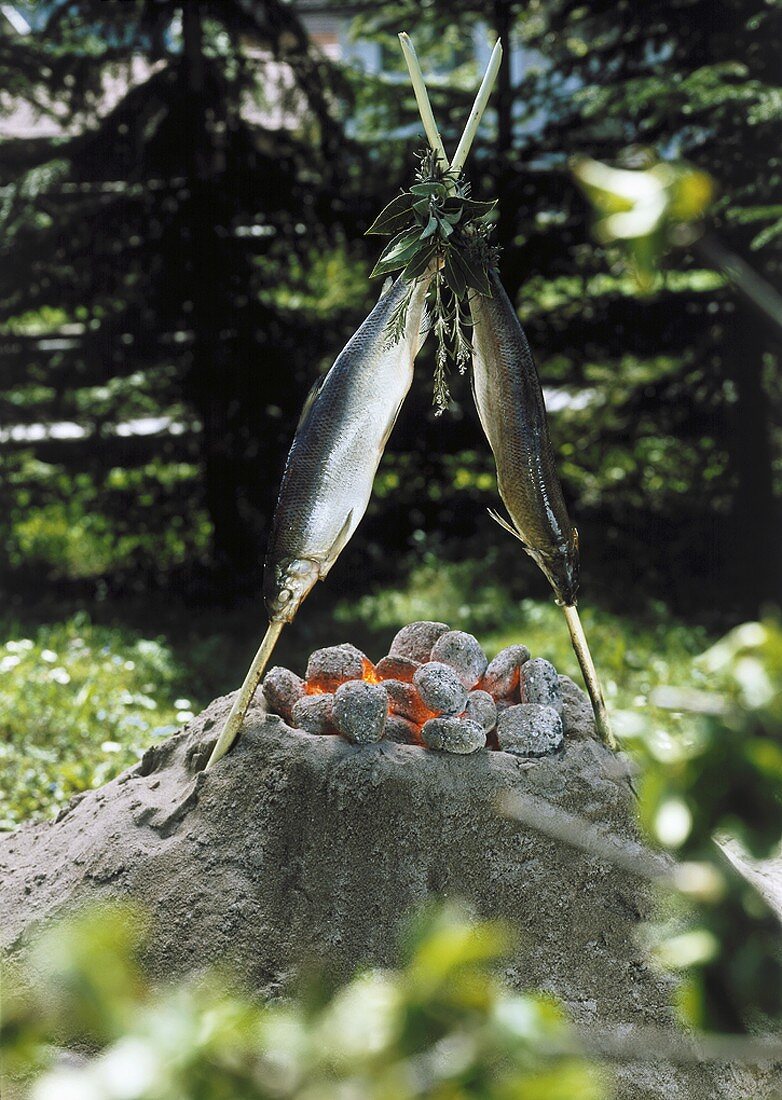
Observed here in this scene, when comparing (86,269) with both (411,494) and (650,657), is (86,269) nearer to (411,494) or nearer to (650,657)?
(411,494)

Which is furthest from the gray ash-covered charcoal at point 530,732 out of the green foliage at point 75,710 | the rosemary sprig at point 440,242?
the green foliage at point 75,710

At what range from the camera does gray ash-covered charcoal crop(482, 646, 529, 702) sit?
2.66m

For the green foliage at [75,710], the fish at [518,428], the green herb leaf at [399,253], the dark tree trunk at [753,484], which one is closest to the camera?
the green herb leaf at [399,253]

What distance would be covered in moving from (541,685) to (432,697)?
276 mm

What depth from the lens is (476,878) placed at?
90.4 inches

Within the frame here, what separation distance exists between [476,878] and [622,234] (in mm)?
1760

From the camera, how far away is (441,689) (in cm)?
245

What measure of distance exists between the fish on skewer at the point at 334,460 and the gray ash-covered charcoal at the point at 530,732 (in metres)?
0.49

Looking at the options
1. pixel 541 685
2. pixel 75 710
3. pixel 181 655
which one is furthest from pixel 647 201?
pixel 181 655

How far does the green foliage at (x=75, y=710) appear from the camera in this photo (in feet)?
12.5

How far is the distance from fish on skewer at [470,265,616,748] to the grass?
1280mm

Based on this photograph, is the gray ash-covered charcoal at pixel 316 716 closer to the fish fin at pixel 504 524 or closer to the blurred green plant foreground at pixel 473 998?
the fish fin at pixel 504 524

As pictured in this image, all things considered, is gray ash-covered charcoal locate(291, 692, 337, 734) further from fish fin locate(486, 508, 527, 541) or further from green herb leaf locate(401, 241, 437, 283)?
green herb leaf locate(401, 241, 437, 283)

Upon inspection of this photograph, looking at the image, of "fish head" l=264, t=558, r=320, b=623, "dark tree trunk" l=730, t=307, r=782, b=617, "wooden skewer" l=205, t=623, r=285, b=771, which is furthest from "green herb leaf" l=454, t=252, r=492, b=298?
"dark tree trunk" l=730, t=307, r=782, b=617
